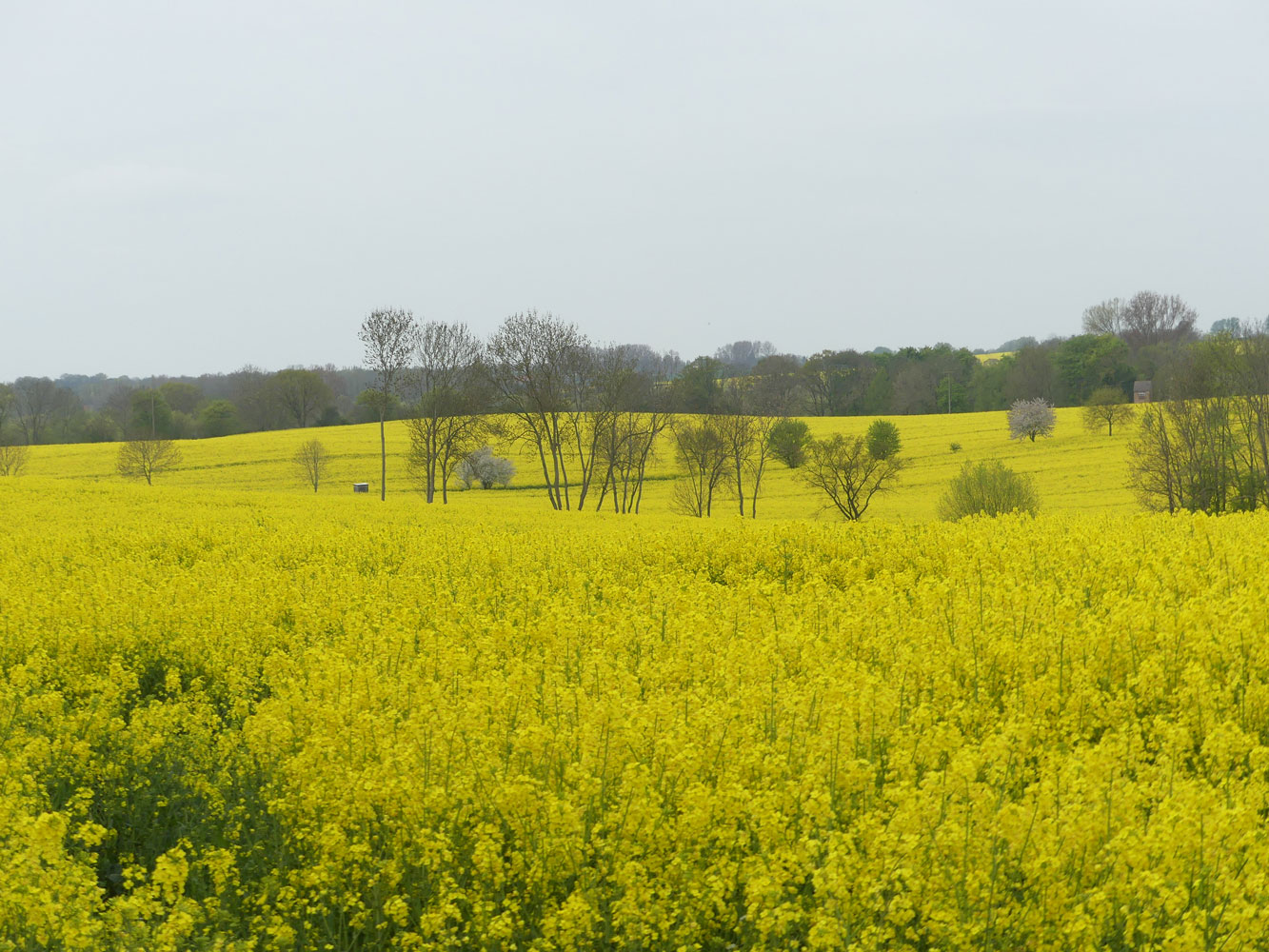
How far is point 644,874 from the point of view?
3508 mm

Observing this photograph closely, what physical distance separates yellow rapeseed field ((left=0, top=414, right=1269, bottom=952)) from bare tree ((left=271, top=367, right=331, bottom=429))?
73.7m

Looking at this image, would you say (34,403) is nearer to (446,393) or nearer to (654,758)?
(446,393)

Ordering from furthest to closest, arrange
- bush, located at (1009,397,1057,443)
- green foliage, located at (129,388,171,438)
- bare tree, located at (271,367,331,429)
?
bare tree, located at (271,367,331,429) < green foliage, located at (129,388,171,438) < bush, located at (1009,397,1057,443)

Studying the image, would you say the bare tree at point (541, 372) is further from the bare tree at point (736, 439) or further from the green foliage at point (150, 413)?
the green foliage at point (150, 413)

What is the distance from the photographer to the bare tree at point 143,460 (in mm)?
54875

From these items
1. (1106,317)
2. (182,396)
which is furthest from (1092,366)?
(182,396)

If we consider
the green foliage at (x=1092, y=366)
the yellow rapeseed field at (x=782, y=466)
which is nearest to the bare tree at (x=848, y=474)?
the yellow rapeseed field at (x=782, y=466)

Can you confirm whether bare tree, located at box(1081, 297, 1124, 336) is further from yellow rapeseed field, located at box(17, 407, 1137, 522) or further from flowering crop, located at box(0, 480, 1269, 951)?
flowering crop, located at box(0, 480, 1269, 951)

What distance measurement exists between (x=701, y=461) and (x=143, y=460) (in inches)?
1270

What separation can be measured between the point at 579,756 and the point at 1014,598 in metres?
3.64

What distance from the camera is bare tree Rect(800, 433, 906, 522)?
42.2m

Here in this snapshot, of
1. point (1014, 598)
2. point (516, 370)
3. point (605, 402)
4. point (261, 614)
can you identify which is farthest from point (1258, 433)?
point (261, 614)

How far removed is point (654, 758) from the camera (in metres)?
4.30

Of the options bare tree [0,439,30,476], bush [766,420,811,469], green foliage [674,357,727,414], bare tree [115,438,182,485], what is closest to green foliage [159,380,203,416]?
bare tree [0,439,30,476]
